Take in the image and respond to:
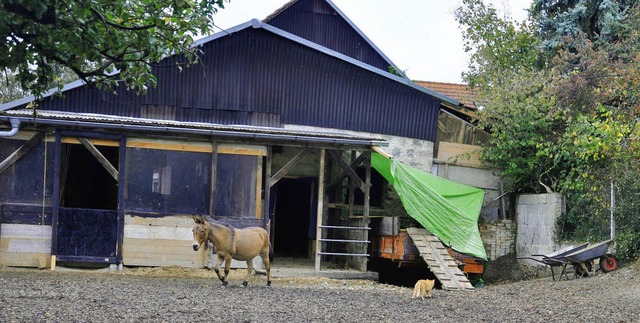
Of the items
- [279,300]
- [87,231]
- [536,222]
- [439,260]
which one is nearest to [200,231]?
[279,300]

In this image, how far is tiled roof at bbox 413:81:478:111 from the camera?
2658 centimetres

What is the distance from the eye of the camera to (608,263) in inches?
652

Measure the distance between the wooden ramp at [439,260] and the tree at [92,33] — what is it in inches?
317

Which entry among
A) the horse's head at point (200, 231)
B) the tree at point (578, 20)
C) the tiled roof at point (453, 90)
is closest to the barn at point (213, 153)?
the horse's head at point (200, 231)

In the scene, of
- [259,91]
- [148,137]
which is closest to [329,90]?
[259,91]

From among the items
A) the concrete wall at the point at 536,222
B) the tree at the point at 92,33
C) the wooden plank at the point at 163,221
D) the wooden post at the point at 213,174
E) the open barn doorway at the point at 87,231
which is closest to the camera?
the tree at the point at 92,33

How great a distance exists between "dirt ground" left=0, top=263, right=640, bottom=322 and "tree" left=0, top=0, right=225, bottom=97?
2.99 metres

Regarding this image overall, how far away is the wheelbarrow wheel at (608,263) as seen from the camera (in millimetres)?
16547

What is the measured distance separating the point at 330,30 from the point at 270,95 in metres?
6.48

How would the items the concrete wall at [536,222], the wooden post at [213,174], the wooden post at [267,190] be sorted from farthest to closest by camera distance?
the concrete wall at [536,222], the wooden post at [267,190], the wooden post at [213,174]

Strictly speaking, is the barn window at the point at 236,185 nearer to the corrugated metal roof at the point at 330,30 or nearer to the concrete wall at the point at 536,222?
the concrete wall at the point at 536,222

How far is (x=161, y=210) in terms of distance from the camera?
1659 centimetres

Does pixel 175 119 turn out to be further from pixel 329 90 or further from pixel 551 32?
pixel 551 32

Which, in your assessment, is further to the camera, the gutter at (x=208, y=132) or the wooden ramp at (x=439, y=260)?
the wooden ramp at (x=439, y=260)
